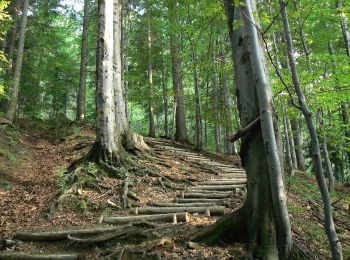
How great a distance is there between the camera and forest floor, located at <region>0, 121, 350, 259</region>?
4.83 metres

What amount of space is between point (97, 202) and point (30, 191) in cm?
232

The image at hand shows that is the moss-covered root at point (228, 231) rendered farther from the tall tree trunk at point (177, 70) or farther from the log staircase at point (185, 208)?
the tall tree trunk at point (177, 70)

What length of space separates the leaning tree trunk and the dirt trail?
392cm

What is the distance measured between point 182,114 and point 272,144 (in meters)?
14.4

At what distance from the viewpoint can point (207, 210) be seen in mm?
6523

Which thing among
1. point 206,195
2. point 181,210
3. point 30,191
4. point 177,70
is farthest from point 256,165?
point 177,70

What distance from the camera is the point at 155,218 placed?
20.0 feet

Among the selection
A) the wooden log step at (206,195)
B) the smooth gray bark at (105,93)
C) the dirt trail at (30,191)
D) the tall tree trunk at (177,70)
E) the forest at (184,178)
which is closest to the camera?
the forest at (184,178)

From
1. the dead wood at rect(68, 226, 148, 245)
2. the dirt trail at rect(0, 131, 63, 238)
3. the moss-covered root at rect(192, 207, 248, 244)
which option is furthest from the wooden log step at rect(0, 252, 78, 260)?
the moss-covered root at rect(192, 207, 248, 244)

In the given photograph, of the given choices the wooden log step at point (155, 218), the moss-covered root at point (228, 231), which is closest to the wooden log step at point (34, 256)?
the wooden log step at point (155, 218)

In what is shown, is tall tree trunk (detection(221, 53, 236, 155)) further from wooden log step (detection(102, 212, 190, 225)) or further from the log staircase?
wooden log step (detection(102, 212, 190, 225))

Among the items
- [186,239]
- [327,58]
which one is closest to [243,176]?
[327,58]

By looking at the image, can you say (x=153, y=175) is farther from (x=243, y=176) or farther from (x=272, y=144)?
(x=272, y=144)

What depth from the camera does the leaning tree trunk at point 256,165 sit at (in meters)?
4.16
